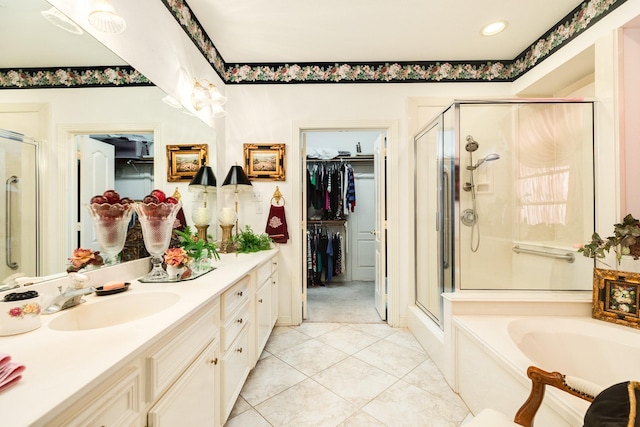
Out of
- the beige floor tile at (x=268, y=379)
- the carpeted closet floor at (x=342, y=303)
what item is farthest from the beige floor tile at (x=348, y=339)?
the beige floor tile at (x=268, y=379)

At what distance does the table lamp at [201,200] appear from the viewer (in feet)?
6.73

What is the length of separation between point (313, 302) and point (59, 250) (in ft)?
9.10

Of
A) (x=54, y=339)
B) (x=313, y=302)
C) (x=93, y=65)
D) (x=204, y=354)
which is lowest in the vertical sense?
(x=313, y=302)

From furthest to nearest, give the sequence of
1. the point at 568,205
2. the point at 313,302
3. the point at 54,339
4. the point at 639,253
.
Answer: the point at 313,302 → the point at 568,205 → the point at 639,253 → the point at 54,339

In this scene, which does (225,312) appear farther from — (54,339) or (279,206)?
(279,206)

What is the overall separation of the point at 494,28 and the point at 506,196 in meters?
1.38

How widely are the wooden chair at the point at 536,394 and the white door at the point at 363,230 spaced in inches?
138

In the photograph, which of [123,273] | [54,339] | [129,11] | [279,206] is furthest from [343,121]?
[54,339]

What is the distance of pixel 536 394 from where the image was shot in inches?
38.5

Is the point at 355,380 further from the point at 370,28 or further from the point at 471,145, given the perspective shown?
the point at 370,28

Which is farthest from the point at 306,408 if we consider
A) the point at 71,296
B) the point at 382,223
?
the point at 382,223

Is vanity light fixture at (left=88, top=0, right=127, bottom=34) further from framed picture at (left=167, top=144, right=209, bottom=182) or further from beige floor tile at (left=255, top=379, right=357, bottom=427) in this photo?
beige floor tile at (left=255, top=379, right=357, bottom=427)

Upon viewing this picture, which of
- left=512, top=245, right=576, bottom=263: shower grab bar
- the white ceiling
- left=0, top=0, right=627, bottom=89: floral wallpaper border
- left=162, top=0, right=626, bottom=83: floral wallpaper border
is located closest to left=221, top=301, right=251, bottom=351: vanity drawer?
left=0, top=0, right=627, bottom=89: floral wallpaper border

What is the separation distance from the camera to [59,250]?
1.09 metres
